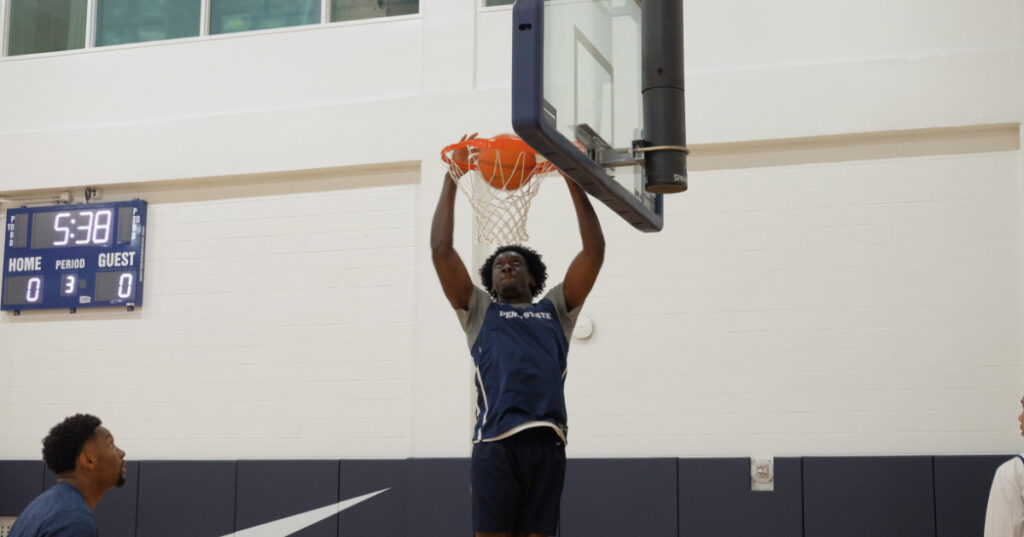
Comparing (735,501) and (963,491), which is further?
(735,501)

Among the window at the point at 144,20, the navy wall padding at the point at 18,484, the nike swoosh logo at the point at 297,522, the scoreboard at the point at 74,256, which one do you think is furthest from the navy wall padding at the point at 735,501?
the window at the point at 144,20

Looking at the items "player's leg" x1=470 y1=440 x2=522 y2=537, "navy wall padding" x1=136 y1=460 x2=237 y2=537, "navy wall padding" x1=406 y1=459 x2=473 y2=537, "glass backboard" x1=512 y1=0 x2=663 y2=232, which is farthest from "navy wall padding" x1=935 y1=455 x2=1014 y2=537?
"navy wall padding" x1=136 y1=460 x2=237 y2=537

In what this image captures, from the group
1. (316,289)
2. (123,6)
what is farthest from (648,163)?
(123,6)

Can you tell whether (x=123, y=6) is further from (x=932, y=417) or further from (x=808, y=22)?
(x=932, y=417)

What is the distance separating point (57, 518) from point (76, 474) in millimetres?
347

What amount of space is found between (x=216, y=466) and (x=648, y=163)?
17.7 ft

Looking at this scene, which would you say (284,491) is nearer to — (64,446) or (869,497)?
(869,497)

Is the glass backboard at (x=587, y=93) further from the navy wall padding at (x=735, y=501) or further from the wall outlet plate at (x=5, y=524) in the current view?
the wall outlet plate at (x=5, y=524)

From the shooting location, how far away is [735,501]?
25.7 feet

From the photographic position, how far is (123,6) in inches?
390

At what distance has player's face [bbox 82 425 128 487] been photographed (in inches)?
167

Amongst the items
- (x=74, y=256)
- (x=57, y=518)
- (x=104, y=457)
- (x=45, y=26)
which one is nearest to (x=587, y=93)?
(x=104, y=457)

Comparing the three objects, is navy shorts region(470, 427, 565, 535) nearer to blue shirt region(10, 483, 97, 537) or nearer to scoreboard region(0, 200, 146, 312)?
blue shirt region(10, 483, 97, 537)

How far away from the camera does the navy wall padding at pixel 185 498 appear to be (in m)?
8.83
